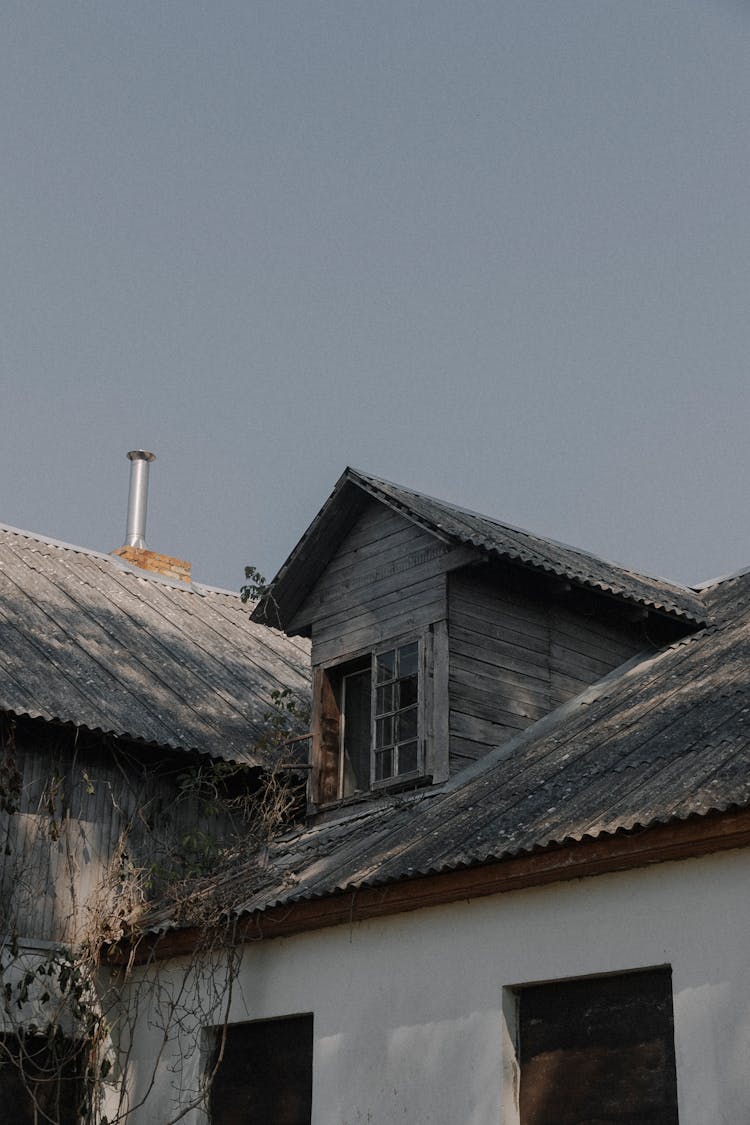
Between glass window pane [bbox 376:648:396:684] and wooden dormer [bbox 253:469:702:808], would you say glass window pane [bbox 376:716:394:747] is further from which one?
glass window pane [bbox 376:648:396:684]

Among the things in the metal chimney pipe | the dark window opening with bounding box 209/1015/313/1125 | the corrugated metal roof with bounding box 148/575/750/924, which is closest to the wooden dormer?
the corrugated metal roof with bounding box 148/575/750/924

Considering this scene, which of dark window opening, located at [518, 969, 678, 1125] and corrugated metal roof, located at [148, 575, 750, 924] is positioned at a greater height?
corrugated metal roof, located at [148, 575, 750, 924]

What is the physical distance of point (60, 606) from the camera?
1498 cm

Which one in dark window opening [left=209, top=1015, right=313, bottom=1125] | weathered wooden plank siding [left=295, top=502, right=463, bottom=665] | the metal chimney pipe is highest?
the metal chimney pipe

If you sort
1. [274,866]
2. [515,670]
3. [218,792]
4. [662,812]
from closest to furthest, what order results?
[662,812]
[274,866]
[515,670]
[218,792]

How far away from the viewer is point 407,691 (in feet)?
40.7

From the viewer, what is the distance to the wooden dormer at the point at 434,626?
12031 millimetres

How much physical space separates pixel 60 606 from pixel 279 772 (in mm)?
3426

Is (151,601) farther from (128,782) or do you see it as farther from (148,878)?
(148,878)

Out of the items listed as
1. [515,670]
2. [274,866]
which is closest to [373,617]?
[515,670]

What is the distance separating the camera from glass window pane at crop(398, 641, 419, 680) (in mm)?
12422

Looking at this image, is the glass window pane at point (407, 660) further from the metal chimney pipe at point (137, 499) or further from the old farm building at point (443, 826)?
the metal chimney pipe at point (137, 499)

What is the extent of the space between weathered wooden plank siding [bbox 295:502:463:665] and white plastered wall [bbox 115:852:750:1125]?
10.6 feet

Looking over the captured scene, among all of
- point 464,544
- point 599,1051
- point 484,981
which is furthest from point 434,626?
point 599,1051
